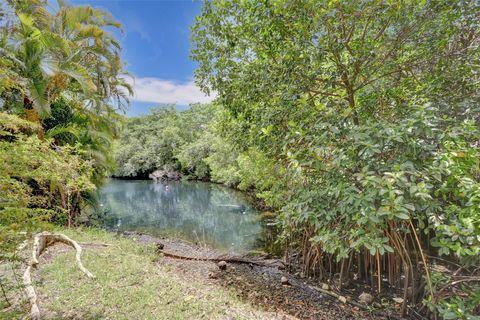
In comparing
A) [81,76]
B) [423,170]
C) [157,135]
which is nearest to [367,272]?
[423,170]

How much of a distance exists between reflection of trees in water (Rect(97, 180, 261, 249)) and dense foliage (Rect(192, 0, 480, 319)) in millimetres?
5392

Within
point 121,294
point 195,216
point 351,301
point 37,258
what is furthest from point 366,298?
point 195,216

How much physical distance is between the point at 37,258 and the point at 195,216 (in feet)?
28.9

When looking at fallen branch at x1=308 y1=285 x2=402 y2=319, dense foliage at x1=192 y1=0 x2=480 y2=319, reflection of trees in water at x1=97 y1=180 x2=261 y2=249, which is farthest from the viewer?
reflection of trees in water at x1=97 y1=180 x2=261 y2=249

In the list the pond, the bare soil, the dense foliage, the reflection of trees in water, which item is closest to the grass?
the bare soil

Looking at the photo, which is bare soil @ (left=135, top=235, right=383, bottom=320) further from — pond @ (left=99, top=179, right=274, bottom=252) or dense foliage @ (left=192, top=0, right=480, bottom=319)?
pond @ (left=99, top=179, right=274, bottom=252)

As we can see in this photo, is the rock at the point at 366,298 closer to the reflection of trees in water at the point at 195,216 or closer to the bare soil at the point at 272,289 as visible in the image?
the bare soil at the point at 272,289

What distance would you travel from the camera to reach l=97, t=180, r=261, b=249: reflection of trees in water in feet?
32.3

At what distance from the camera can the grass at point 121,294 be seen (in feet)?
10.5

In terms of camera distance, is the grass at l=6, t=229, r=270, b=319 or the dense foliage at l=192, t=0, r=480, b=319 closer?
the dense foliage at l=192, t=0, r=480, b=319

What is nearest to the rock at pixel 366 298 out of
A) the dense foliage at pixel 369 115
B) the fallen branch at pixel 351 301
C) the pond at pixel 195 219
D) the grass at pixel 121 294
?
the fallen branch at pixel 351 301

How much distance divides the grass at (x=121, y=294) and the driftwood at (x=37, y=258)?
0.37ft

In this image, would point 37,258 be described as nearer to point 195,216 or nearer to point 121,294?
point 121,294

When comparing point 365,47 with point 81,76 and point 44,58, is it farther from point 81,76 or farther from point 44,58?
point 44,58
